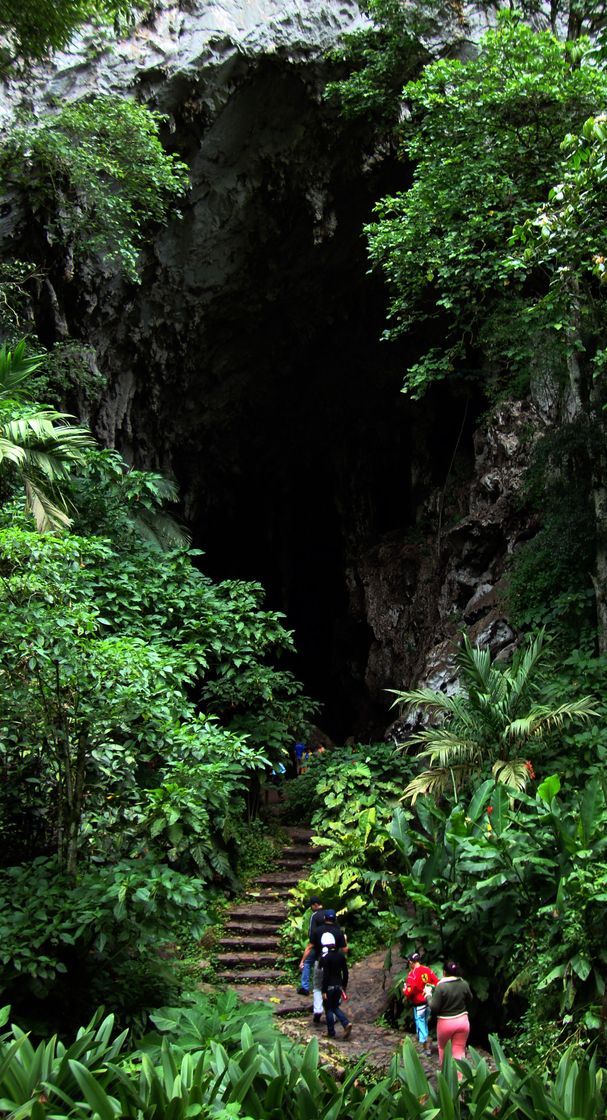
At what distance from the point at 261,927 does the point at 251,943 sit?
310 millimetres

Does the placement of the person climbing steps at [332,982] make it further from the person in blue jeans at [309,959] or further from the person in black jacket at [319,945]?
the person in blue jeans at [309,959]

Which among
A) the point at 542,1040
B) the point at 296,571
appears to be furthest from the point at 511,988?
the point at 296,571

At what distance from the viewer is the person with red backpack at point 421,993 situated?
6.00 m

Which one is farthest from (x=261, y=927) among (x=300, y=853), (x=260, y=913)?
(x=300, y=853)

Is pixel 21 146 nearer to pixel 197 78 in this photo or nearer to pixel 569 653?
pixel 197 78

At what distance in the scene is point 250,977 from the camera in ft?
25.4

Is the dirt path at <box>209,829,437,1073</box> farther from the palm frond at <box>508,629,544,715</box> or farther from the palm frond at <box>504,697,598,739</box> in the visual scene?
the palm frond at <box>508,629,544,715</box>

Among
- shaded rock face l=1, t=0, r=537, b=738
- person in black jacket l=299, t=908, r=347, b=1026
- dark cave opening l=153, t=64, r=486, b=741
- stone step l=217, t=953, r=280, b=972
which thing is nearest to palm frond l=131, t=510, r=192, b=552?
shaded rock face l=1, t=0, r=537, b=738

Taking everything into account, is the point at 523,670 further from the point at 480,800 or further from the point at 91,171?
the point at 91,171

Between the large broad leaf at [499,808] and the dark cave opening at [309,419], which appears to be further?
the dark cave opening at [309,419]

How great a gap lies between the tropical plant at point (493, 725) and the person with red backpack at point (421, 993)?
1.71m

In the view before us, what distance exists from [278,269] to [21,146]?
16.9ft

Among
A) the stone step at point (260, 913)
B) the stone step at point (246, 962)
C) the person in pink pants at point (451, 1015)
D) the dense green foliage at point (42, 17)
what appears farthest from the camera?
the stone step at point (260, 913)

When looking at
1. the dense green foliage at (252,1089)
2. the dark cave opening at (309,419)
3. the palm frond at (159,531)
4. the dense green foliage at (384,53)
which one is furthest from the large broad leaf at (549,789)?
the dark cave opening at (309,419)
